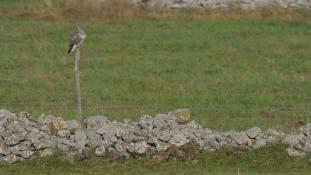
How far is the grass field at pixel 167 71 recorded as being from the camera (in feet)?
70.1

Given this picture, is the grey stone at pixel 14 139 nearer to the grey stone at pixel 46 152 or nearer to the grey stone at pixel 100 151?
the grey stone at pixel 46 152

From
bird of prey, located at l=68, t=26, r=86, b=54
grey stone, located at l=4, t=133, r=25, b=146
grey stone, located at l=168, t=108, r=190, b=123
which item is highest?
bird of prey, located at l=68, t=26, r=86, b=54

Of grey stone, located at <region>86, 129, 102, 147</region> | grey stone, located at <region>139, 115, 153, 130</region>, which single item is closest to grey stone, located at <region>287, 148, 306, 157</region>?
grey stone, located at <region>139, 115, 153, 130</region>

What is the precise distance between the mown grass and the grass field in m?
0.02

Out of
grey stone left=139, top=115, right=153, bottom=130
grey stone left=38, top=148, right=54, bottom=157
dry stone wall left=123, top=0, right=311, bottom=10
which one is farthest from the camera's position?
dry stone wall left=123, top=0, right=311, bottom=10

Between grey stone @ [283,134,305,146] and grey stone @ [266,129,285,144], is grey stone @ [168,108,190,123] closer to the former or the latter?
grey stone @ [266,129,285,144]

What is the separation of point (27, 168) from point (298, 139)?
4.81 m

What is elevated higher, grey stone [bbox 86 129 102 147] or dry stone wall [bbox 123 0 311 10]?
dry stone wall [bbox 123 0 311 10]

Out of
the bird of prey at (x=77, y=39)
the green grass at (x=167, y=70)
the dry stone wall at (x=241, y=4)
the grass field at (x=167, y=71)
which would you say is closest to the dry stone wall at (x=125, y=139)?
the grass field at (x=167, y=71)

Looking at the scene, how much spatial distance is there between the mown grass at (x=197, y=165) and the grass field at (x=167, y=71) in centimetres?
2

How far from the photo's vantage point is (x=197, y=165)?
18031 millimetres

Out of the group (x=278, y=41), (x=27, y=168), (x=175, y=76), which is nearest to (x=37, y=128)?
(x=27, y=168)

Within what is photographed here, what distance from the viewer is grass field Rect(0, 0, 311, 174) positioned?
70.1 ft

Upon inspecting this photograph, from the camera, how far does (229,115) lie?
22.6 m
